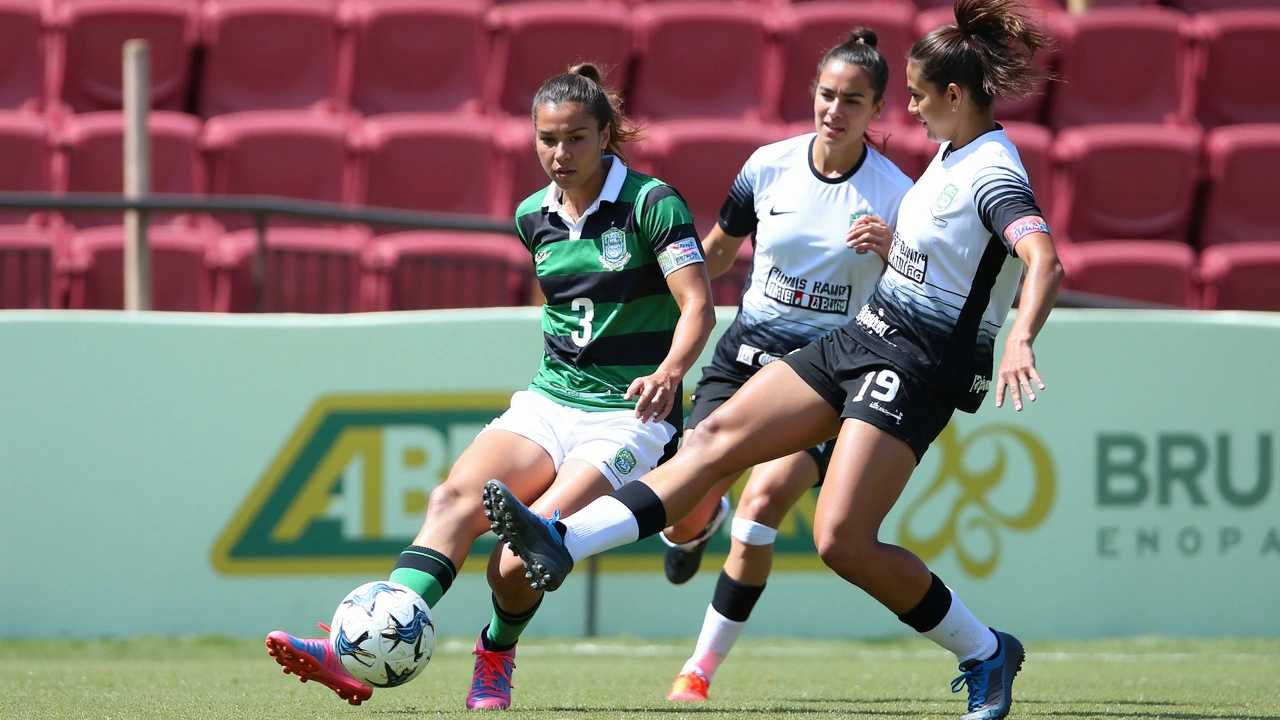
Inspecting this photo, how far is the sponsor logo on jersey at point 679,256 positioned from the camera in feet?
13.2

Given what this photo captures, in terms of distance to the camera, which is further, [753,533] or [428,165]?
[428,165]

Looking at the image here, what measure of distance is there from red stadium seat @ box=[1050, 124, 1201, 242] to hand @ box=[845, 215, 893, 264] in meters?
5.44

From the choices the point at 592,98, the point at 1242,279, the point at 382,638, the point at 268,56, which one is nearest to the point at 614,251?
the point at 592,98

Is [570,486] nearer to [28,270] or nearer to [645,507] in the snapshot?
[645,507]

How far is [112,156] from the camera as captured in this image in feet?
28.8

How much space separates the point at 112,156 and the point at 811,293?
5583 millimetres

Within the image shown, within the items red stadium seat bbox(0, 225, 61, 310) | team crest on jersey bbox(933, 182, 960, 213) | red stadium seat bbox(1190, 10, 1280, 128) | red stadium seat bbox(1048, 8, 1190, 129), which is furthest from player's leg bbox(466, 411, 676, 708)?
red stadium seat bbox(1190, 10, 1280, 128)

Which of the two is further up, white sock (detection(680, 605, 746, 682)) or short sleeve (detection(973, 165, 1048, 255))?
short sleeve (detection(973, 165, 1048, 255))

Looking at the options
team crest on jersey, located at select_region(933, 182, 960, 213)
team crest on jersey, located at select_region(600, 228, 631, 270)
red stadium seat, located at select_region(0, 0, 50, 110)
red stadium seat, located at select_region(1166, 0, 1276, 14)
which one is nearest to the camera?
team crest on jersey, located at select_region(933, 182, 960, 213)

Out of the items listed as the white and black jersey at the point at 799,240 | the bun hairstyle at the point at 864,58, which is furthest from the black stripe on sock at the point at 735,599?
the bun hairstyle at the point at 864,58

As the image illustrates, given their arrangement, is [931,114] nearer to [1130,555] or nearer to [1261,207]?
[1130,555]

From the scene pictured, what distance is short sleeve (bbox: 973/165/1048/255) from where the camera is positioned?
3.48m

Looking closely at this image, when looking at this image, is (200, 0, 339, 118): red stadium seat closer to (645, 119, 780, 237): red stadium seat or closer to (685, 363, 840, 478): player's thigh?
(645, 119, 780, 237): red stadium seat

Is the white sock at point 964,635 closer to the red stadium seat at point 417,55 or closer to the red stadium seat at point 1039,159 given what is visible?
the red stadium seat at point 1039,159
